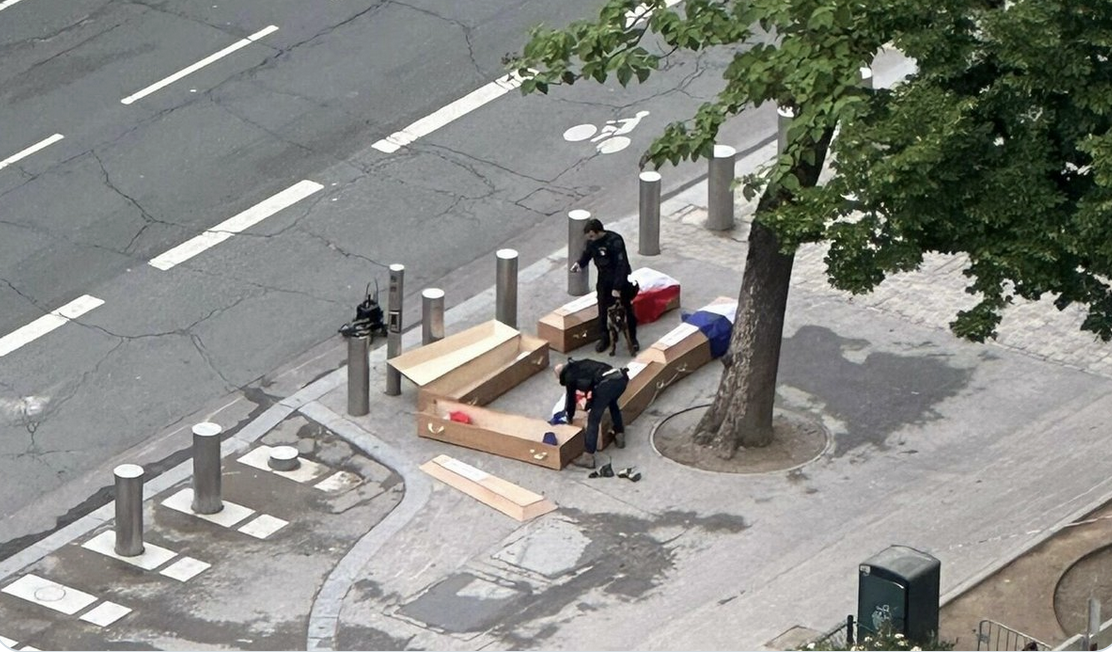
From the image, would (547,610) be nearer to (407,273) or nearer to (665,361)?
(665,361)

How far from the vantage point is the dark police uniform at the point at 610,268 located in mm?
20359

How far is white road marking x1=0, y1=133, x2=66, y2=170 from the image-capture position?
78.6ft

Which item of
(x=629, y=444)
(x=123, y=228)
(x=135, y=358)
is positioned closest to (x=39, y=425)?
(x=135, y=358)

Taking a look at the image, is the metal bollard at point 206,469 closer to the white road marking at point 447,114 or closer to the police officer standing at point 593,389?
the police officer standing at point 593,389

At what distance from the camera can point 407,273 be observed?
72.9 ft

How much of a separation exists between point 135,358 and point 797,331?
228 inches

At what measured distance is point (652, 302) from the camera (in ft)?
70.0

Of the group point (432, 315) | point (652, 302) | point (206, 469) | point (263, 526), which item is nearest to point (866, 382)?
point (652, 302)

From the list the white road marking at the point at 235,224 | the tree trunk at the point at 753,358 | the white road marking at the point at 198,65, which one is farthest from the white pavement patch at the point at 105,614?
the white road marking at the point at 198,65

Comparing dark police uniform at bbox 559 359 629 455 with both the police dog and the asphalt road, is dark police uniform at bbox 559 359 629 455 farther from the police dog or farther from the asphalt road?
the asphalt road

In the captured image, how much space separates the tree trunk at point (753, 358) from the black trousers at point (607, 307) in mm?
1531

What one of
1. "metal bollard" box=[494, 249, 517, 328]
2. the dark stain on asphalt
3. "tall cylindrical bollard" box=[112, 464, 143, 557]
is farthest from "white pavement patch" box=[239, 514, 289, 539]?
the dark stain on asphalt

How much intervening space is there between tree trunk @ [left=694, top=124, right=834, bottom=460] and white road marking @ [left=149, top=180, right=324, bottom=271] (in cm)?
557

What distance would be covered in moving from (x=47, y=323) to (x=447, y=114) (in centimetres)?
527
